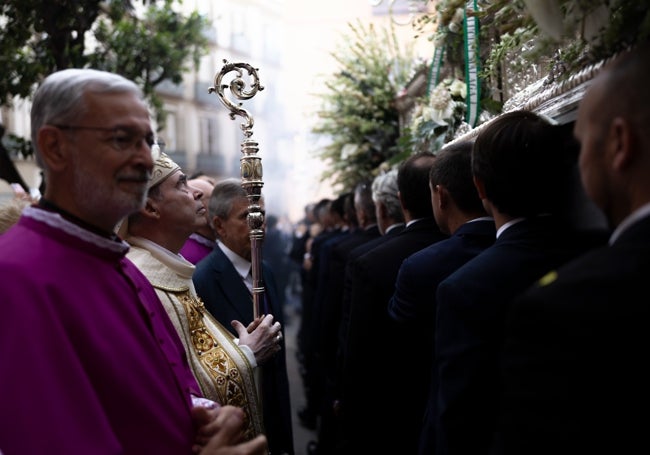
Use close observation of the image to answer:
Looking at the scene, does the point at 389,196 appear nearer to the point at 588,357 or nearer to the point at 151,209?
the point at 151,209

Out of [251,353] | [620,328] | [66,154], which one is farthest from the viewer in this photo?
[251,353]

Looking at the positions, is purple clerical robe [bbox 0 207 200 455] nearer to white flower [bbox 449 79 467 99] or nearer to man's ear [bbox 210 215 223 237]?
man's ear [bbox 210 215 223 237]

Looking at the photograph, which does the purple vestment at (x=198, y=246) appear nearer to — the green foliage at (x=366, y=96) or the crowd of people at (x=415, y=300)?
the crowd of people at (x=415, y=300)

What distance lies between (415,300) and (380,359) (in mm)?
763

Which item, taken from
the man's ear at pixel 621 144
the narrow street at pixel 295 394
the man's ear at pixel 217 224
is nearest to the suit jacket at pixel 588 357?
the man's ear at pixel 621 144

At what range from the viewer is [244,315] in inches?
149

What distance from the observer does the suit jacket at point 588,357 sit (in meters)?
1.36

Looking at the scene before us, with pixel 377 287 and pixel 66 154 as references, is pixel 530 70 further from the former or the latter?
pixel 66 154

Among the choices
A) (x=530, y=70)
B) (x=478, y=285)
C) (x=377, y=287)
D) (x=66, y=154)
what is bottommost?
(x=377, y=287)

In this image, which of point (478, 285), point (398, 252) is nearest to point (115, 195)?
point (478, 285)

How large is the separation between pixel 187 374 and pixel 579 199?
5.02 feet

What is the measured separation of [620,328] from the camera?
53.4 inches

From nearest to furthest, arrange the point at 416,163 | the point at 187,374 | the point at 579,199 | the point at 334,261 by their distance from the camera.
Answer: the point at 187,374 → the point at 579,199 → the point at 416,163 → the point at 334,261

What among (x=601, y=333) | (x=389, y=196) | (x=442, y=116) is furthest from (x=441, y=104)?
(x=601, y=333)
